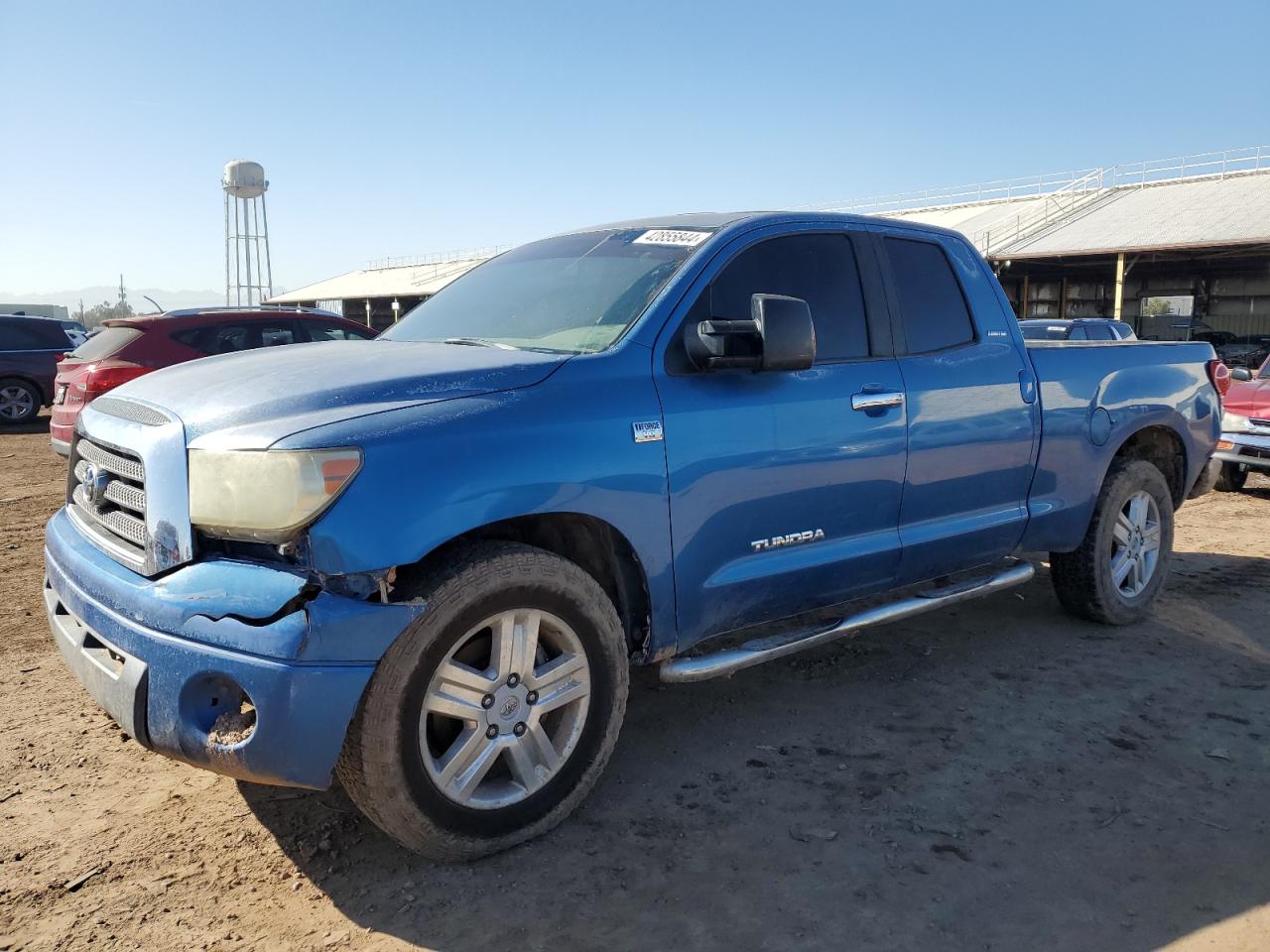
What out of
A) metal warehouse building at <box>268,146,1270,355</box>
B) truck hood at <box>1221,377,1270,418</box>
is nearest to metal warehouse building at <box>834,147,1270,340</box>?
metal warehouse building at <box>268,146,1270,355</box>

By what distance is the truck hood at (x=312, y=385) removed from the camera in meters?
2.67

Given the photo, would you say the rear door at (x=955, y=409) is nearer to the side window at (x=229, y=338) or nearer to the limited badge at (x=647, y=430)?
the limited badge at (x=647, y=430)

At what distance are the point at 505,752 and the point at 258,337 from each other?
7.84 metres

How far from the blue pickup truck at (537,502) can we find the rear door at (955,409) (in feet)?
0.05

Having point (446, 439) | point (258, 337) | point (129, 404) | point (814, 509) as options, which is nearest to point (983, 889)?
point (814, 509)

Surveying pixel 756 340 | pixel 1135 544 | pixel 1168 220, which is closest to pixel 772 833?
pixel 756 340

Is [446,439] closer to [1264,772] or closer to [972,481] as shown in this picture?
[972,481]

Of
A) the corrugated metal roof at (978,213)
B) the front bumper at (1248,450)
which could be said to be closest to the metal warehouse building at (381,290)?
the corrugated metal roof at (978,213)

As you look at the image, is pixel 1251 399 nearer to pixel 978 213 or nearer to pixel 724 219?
pixel 724 219

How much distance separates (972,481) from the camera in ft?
13.9

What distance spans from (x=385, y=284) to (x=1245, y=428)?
1904 inches

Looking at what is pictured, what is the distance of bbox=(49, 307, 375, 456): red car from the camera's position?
929 cm

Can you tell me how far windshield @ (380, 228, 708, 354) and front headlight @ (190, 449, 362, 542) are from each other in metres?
1.03

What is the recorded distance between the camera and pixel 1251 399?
939cm
